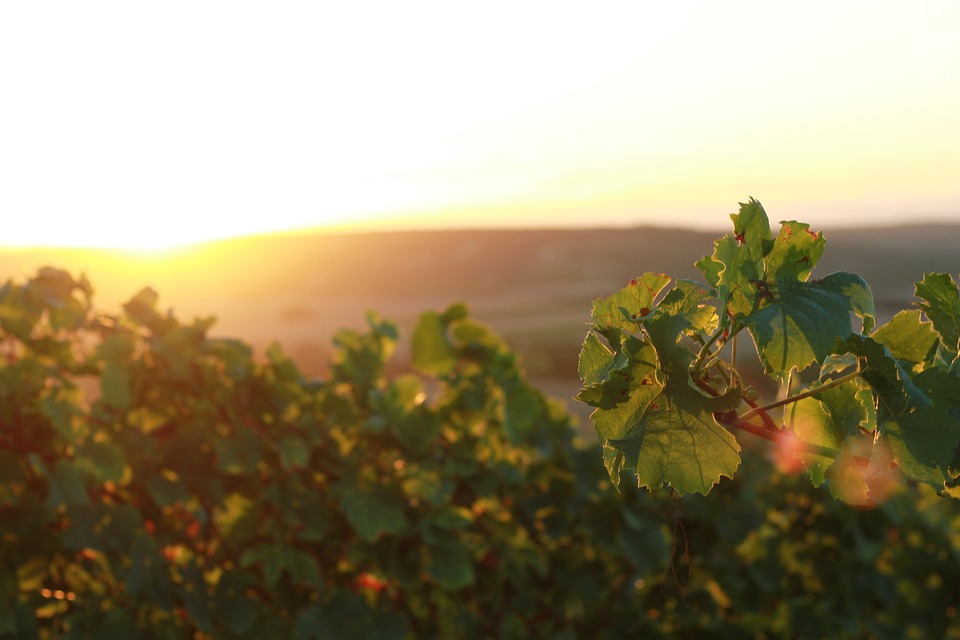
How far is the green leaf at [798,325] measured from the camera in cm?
96

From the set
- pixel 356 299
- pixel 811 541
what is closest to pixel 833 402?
pixel 811 541

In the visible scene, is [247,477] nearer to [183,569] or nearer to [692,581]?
[183,569]

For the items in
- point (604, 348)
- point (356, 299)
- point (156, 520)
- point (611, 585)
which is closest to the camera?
point (604, 348)

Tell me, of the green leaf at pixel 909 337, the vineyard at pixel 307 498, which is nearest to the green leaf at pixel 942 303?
the green leaf at pixel 909 337

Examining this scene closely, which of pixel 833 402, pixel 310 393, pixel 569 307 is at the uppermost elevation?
pixel 833 402

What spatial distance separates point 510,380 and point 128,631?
1.56 meters

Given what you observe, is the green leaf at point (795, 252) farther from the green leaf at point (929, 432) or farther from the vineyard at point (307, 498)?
the vineyard at point (307, 498)

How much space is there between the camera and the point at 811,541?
4312 millimetres

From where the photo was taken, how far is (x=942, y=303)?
3.88 feet

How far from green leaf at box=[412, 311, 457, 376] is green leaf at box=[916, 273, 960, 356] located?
2342 mm

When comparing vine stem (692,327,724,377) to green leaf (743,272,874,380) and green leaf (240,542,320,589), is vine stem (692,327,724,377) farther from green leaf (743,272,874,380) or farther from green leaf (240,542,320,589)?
green leaf (240,542,320,589)

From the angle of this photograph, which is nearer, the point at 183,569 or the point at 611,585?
the point at 183,569

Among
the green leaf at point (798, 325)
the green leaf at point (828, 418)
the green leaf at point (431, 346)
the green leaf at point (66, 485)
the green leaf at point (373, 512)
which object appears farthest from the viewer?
the green leaf at point (431, 346)

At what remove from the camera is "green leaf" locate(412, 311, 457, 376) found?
341 centimetres
